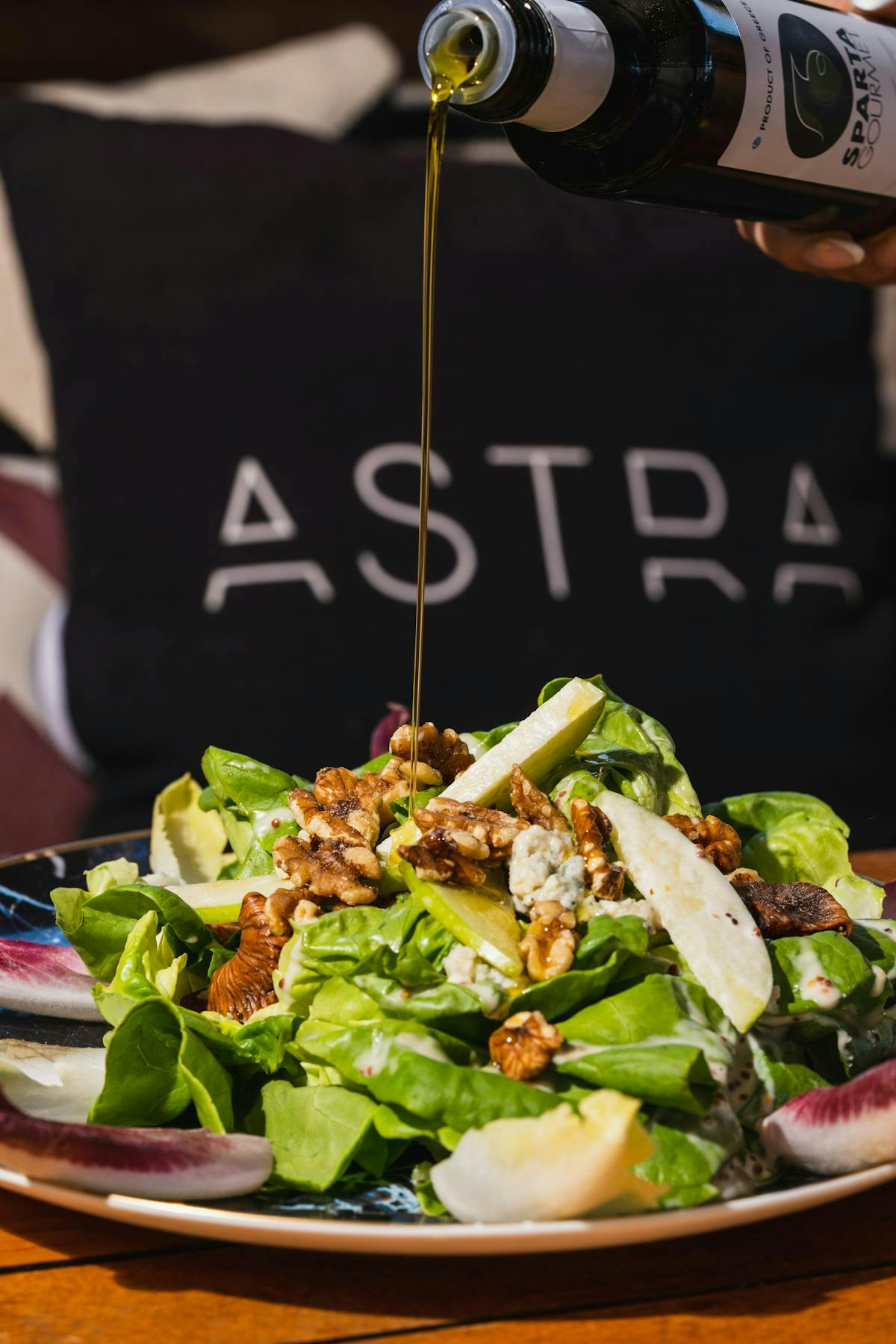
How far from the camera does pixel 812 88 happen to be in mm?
1152

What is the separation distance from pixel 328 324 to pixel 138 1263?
163 cm

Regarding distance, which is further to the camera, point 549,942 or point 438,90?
point 438,90

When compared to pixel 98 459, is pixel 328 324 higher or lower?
higher

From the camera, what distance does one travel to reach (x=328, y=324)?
7.04 feet

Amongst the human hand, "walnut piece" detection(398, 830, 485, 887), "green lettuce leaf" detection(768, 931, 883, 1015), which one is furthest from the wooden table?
the human hand

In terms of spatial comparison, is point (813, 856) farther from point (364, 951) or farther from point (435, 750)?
point (364, 951)

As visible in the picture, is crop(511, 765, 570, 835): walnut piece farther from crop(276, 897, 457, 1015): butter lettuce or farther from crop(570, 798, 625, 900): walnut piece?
crop(276, 897, 457, 1015): butter lettuce

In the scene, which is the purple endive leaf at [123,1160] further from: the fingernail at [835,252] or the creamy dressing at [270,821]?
the fingernail at [835,252]

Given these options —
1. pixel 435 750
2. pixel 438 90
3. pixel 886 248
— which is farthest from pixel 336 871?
pixel 886 248

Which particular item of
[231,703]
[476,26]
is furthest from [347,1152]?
[231,703]

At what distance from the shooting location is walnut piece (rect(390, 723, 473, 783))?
44.3 inches

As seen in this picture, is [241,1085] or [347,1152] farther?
[241,1085]

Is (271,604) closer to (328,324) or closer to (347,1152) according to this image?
(328,324)

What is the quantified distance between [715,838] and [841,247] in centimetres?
72
